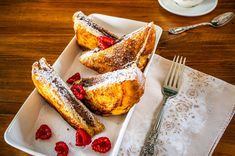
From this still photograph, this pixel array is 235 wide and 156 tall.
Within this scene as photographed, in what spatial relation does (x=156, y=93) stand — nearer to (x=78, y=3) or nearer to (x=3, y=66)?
(x=3, y=66)

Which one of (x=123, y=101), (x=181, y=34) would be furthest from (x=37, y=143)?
(x=181, y=34)

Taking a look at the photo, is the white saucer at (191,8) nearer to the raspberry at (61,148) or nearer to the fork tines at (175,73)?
the fork tines at (175,73)

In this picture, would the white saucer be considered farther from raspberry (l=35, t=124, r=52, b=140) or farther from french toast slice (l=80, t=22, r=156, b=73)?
raspberry (l=35, t=124, r=52, b=140)

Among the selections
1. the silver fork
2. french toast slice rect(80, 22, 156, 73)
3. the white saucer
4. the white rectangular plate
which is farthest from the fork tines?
the white saucer

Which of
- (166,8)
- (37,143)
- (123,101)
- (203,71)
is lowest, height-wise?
(37,143)

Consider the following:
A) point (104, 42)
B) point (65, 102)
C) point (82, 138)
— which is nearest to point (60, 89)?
point (65, 102)
